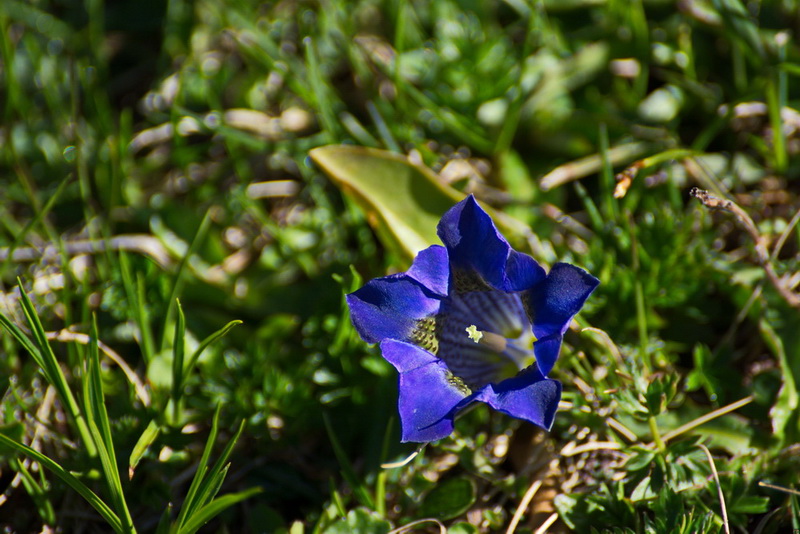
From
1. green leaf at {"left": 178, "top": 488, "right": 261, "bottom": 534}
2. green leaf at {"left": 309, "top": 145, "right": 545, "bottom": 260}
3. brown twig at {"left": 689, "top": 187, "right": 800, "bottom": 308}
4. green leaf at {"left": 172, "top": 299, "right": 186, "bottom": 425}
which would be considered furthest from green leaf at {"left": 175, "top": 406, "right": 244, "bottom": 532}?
brown twig at {"left": 689, "top": 187, "right": 800, "bottom": 308}

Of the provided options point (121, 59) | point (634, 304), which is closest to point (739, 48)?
point (634, 304)

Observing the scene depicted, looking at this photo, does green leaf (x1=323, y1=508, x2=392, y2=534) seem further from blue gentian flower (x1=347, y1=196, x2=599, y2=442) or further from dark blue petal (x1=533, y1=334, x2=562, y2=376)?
dark blue petal (x1=533, y1=334, x2=562, y2=376)

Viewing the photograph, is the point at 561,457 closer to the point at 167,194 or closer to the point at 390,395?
the point at 390,395

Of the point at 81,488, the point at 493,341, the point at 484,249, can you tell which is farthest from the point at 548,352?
the point at 81,488

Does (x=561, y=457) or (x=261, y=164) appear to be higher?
(x=261, y=164)

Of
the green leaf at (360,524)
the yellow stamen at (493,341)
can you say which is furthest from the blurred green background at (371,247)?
the yellow stamen at (493,341)

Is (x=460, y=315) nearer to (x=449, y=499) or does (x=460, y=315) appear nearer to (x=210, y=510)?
(x=449, y=499)

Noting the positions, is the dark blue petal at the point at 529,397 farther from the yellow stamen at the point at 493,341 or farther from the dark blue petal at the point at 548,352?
the yellow stamen at the point at 493,341
